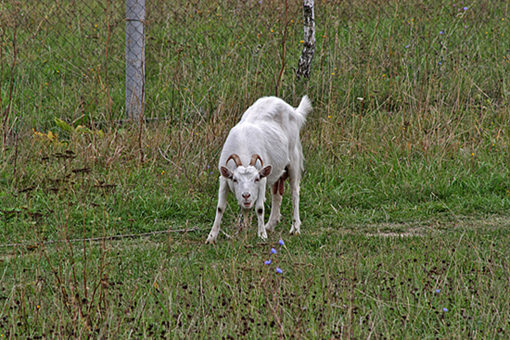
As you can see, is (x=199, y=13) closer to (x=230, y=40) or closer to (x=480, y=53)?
(x=230, y=40)

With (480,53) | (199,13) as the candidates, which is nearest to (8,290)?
(199,13)

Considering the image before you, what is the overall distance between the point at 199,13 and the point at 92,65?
87.1 inches

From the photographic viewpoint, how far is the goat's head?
207 inches

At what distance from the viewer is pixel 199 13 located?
1013 cm

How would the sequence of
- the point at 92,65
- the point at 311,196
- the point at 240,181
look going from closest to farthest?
the point at 240,181
the point at 311,196
the point at 92,65

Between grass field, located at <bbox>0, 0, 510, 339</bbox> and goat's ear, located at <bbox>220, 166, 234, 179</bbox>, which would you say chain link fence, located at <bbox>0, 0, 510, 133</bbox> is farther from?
goat's ear, located at <bbox>220, 166, 234, 179</bbox>

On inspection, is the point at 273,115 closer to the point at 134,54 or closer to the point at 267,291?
the point at 134,54

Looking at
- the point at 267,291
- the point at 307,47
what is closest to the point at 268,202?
the point at 307,47

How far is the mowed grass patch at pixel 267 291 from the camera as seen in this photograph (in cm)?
337

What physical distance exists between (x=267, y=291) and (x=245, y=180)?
2.05m

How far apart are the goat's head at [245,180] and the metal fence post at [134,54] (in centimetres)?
212

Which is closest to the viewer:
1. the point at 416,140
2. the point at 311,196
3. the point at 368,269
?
the point at 368,269

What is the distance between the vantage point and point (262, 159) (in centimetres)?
580

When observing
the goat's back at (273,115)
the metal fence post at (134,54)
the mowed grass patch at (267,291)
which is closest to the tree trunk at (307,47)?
the goat's back at (273,115)
